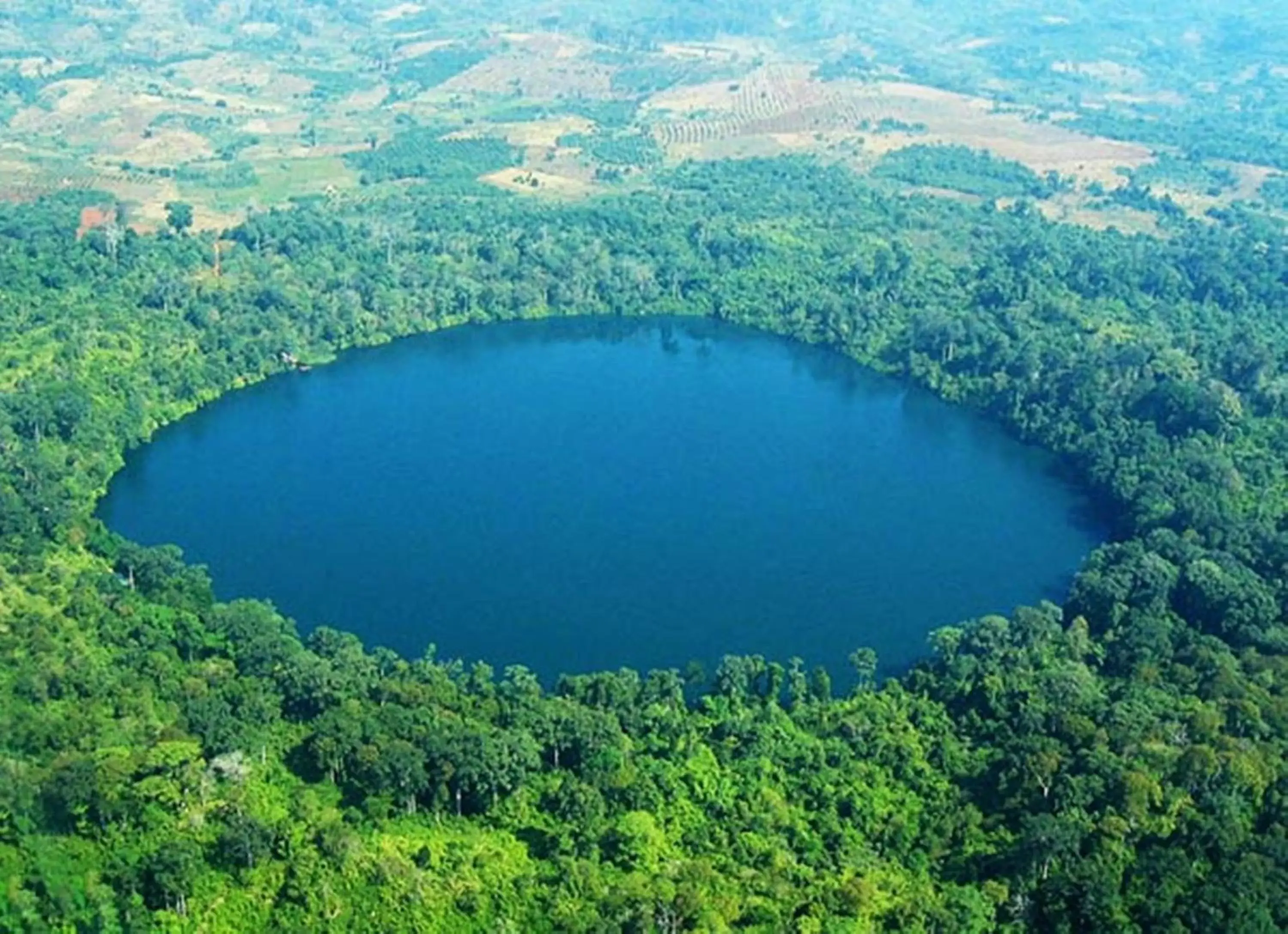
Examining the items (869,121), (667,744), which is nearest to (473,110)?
(869,121)

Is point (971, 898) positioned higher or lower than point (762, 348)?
higher

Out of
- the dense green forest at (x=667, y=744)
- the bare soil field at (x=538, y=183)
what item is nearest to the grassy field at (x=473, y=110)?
the bare soil field at (x=538, y=183)

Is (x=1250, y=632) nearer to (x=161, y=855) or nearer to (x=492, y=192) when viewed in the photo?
(x=161, y=855)

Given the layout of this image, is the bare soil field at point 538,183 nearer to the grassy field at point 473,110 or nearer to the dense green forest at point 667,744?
the grassy field at point 473,110

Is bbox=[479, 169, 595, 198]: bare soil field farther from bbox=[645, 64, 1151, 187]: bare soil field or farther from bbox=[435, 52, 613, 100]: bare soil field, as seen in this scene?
bbox=[435, 52, 613, 100]: bare soil field

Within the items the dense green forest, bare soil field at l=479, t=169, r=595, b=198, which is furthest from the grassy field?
the dense green forest

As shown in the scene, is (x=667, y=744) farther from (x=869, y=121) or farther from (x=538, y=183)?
(x=869, y=121)

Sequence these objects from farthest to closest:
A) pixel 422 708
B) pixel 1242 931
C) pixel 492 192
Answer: pixel 492 192, pixel 422 708, pixel 1242 931

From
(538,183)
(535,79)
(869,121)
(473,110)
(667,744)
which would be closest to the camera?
(667,744)

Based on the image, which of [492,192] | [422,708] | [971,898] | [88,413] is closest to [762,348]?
[492,192]
